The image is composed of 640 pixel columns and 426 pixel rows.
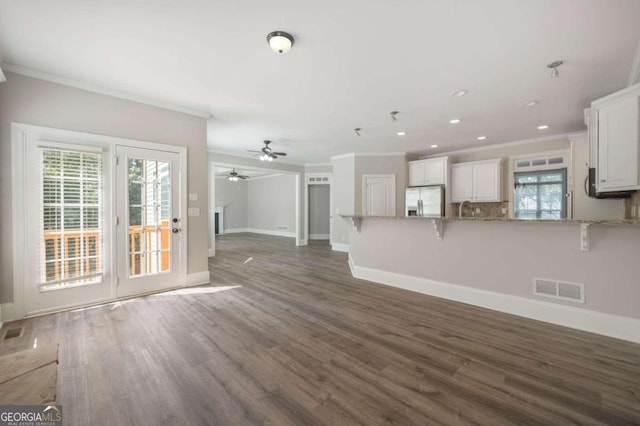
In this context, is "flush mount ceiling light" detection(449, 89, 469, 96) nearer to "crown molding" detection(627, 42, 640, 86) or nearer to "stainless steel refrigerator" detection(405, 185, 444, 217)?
"crown molding" detection(627, 42, 640, 86)

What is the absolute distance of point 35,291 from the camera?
3092 mm

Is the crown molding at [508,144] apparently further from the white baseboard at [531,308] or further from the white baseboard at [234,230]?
the white baseboard at [234,230]

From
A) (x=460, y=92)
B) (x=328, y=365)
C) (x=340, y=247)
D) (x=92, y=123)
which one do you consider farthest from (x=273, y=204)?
(x=328, y=365)

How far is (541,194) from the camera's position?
582 centimetres

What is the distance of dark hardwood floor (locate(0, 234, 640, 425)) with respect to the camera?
5.42ft

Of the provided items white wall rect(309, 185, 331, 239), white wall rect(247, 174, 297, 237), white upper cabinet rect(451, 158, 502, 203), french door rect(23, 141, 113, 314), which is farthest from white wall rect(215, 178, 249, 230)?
white upper cabinet rect(451, 158, 502, 203)

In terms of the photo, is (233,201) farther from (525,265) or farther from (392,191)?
(525,265)

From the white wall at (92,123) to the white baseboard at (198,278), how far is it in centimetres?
7

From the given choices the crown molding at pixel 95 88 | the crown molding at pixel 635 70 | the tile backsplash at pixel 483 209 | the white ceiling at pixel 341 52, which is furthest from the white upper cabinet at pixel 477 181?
the crown molding at pixel 95 88

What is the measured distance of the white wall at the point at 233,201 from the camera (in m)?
12.5

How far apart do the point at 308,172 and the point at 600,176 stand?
744cm

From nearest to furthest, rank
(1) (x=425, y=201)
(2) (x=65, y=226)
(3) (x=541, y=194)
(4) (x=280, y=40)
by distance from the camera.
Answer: (4) (x=280, y=40), (2) (x=65, y=226), (3) (x=541, y=194), (1) (x=425, y=201)

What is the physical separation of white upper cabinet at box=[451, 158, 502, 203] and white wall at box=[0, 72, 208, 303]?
589 centimetres

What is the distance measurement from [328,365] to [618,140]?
3.63 metres
